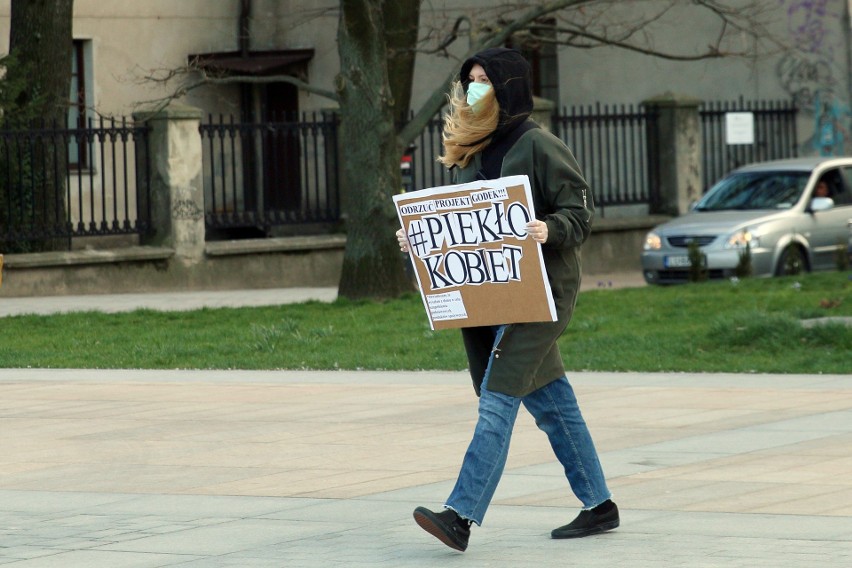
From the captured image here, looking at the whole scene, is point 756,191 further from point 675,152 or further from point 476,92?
point 476,92

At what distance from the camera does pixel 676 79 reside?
29531 millimetres

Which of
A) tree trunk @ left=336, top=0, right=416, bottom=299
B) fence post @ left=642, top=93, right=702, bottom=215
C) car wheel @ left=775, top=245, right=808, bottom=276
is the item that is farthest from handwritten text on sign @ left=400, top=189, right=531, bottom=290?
fence post @ left=642, top=93, right=702, bottom=215

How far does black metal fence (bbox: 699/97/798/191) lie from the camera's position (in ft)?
92.0

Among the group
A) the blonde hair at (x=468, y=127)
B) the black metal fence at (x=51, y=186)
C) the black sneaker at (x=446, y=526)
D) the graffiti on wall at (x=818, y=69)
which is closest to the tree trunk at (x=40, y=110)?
the black metal fence at (x=51, y=186)

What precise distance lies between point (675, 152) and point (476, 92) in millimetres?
21046

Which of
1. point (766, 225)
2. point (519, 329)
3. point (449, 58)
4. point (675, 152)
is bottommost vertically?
point (519, 329)

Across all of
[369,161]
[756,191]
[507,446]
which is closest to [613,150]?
[756,191]

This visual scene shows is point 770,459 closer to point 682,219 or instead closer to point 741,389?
point 741,389

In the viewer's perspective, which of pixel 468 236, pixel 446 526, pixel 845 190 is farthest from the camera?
pixel 845 190

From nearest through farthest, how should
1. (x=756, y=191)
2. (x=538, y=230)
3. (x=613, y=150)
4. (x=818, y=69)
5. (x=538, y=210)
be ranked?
1. (x=538, y=230)
2. (x=538, y=210)
3. (x=756, y=191)
4. (x=613, y=150)
5. (x=818, y=69)

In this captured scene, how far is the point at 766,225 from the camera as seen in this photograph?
2102 centimetres

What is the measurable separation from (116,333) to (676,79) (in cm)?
1540

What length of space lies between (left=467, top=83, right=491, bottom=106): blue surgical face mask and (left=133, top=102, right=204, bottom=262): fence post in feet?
54.8

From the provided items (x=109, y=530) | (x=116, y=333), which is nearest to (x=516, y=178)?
(x=109, y=530)
